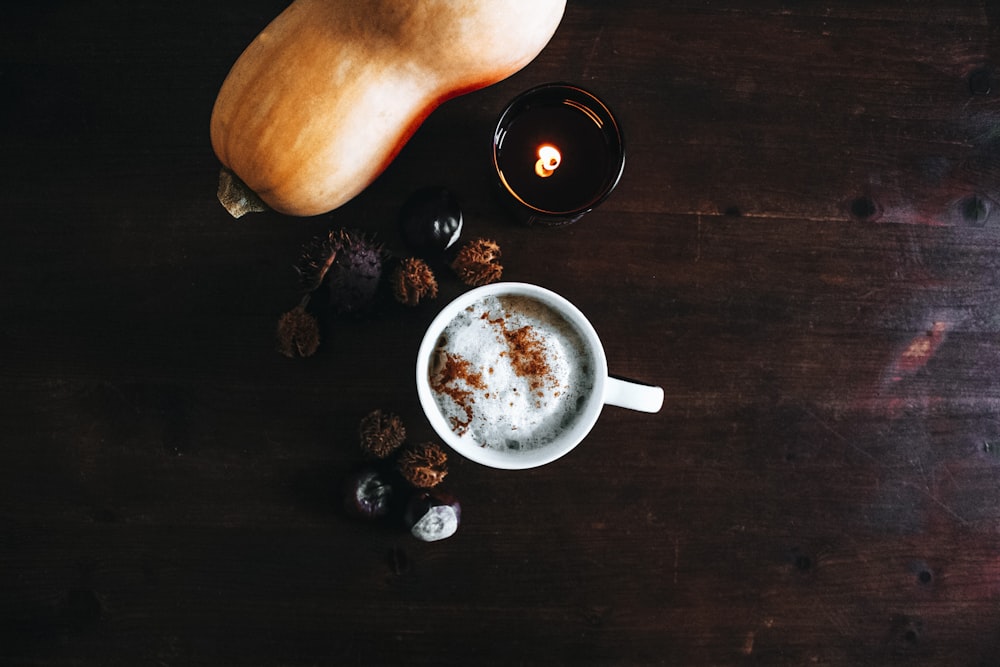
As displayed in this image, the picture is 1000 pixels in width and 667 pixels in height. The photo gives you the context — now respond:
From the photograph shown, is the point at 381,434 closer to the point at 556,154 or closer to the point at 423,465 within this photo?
the point at 423,465

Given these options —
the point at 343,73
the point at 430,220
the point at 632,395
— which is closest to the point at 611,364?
the point at 632,395

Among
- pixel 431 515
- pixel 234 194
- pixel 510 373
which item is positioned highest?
pixel 234 194

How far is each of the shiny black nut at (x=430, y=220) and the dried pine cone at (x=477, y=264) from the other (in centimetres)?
2

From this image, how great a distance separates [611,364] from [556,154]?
210 millimetres

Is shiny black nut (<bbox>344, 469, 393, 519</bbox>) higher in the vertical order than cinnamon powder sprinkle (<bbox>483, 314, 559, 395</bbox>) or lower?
lower

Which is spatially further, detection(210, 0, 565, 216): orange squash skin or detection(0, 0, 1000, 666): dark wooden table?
detection(0, 0, 1000, 666): dark wooden table

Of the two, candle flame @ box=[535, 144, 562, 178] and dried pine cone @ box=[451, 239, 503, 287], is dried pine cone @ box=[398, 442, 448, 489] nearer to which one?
dried pine cone @ box=[451, 239, 503, 287]

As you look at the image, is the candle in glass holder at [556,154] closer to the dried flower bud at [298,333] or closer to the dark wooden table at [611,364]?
the dark wooden table at [611,364]

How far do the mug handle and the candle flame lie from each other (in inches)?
8.1

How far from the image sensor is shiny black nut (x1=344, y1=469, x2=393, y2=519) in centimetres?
67

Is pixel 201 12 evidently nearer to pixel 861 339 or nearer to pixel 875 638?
pixel 861 339

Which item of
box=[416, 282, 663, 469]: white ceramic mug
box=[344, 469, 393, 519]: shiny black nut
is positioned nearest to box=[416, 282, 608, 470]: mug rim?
box=[416, 282, 663, 469]: white ceramic mug

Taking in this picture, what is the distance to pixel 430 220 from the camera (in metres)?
0.66

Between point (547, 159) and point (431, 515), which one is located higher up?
point (547, 159)
